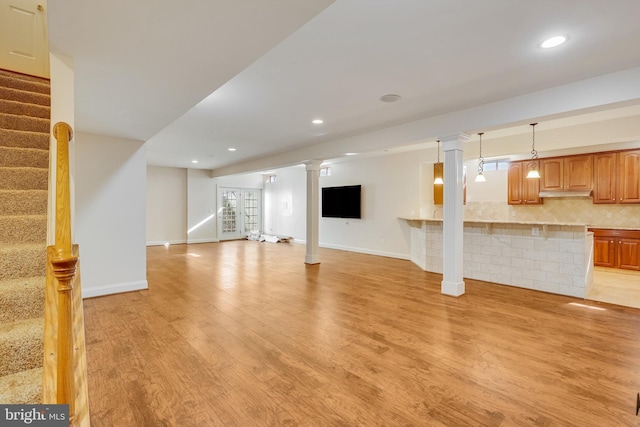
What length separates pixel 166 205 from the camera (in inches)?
400

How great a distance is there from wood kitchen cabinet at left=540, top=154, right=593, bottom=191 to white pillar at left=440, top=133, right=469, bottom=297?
137 inches

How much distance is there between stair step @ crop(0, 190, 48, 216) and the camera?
8.16 feet

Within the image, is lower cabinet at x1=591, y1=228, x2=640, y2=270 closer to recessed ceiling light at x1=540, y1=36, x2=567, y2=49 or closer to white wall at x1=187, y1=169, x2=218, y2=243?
recessed ceiling light at x1=540, y1=36, x2=567, y2=49

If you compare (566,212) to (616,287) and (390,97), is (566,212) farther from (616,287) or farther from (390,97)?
(390,97)

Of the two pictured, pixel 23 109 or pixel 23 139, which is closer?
pixel 23 139

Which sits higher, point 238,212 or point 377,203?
point 377,203

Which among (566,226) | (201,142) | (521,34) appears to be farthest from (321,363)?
(201,142)

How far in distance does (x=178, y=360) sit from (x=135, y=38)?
2474 mm

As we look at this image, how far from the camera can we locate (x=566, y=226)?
4367 millimetres

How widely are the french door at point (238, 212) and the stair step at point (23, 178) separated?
27.6ft

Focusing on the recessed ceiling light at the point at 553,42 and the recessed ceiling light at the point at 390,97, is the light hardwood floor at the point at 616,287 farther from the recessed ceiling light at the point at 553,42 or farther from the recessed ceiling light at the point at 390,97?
the recessed ceiling light at the point at 390,97

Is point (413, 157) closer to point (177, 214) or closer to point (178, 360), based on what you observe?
point (178, 360)

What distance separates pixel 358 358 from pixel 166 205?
951cm

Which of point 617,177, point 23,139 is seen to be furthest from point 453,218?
point 23,139
